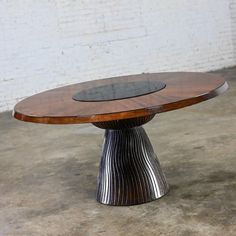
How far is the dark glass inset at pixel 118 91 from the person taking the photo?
7.28 feet

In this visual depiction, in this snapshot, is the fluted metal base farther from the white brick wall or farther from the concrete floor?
the white brick wall

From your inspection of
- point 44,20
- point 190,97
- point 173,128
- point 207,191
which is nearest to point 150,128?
point 173,128

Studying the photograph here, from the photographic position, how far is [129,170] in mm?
2357

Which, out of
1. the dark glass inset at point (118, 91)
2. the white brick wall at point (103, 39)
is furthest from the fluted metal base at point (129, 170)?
the white brick wall at point (103, 39)

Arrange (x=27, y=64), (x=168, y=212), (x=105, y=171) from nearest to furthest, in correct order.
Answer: (x=168, y=212)
(x=105, y=171)
(x=27, y=64)

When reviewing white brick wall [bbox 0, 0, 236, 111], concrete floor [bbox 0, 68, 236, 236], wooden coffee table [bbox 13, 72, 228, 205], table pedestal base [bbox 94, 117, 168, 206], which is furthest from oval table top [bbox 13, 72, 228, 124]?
white brick wall [bbox 0, 0, 236, 111]

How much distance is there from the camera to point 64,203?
8.31 feet

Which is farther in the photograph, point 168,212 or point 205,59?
point 205,59

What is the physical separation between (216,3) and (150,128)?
369cm

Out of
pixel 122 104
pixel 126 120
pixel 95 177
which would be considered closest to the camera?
pixel 122 104

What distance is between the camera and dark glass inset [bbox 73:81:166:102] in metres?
2.22

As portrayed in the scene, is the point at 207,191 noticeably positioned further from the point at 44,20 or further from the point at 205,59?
the point at 205,59

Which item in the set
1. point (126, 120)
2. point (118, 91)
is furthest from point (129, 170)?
point (118, 91)

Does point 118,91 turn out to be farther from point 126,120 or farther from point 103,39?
point 103,39
